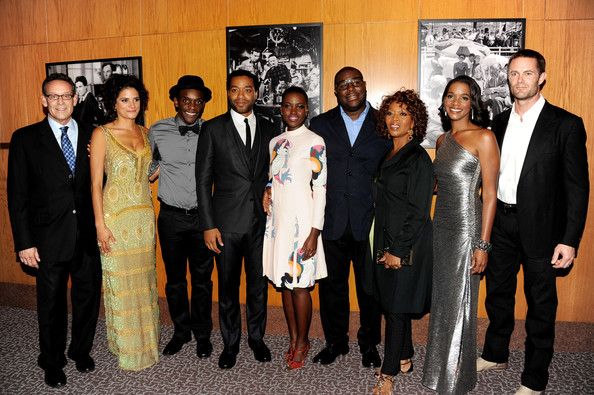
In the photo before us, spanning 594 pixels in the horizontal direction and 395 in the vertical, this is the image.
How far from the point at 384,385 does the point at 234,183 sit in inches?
69.4

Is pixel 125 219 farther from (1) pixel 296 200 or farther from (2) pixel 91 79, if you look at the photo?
(2) pixel 91 79

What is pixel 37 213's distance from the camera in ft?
9.64

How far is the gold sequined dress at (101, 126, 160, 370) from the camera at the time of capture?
9.61ft

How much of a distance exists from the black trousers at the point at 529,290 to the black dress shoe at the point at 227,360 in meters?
2.03

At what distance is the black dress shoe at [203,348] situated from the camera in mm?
3318

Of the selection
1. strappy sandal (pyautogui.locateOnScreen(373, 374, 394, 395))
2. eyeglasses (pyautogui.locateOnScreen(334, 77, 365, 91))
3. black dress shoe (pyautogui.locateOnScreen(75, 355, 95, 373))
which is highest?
eyeglasses (pyautogui.locateOnScreen(334, 77, 365, 91))

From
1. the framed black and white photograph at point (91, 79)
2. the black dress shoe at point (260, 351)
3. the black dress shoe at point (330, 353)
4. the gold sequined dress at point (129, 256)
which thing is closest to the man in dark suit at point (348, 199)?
the black dress shoe at point (330, 353)

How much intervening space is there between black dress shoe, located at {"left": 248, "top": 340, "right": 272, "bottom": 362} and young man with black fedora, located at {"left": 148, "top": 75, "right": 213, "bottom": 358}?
378 millimetres

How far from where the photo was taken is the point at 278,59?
3.67 meters

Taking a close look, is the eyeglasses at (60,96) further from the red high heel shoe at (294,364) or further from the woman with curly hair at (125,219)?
the red high heel shoe at (294,364)

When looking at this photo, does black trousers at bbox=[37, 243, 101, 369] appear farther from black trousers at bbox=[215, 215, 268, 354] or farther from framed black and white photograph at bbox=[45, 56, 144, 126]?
framed black and white photograph at bbox=[45, 56, 144, 126]

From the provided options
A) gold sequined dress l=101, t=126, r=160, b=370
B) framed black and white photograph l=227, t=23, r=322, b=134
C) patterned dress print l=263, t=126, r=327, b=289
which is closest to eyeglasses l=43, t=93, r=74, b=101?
gold sequined dress l=101, t=126, r=160, b=370

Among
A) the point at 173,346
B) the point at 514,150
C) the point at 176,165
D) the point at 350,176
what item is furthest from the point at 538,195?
the point at 173,346

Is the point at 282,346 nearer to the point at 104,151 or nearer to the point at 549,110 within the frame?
the point at 104,151
